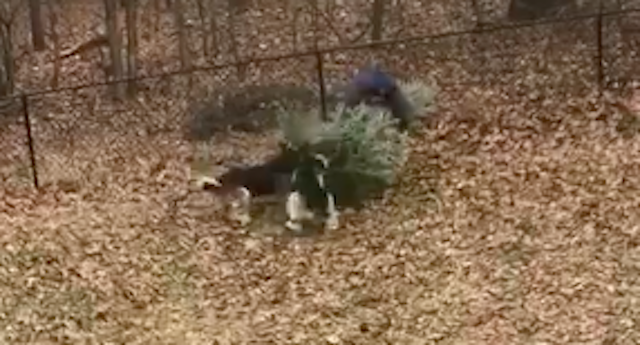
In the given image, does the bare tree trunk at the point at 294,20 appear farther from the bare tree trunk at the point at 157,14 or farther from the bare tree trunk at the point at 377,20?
the bare tree trunk at the point at 157,14

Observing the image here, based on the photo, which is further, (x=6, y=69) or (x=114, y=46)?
(x=6, y=69)

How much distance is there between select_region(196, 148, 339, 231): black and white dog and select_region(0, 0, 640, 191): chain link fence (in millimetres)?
1265

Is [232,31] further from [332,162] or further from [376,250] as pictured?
[376,250]

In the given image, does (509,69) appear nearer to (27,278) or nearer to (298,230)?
(298,230)

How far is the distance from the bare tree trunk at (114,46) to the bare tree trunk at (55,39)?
2.47ft

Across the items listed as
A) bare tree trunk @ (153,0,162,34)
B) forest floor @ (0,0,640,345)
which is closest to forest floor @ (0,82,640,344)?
forest floor @ (0,0,640,345)

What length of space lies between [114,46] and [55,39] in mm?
2260

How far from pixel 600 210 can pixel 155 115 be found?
581 cm

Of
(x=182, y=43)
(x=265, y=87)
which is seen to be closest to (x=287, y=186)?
(x=265, y=87)

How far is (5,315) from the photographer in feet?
29.8

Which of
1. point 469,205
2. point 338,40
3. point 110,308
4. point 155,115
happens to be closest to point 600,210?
point 469,205

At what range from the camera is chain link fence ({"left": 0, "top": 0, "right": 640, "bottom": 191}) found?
12.6 metres

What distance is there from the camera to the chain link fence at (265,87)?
12594 millimetres

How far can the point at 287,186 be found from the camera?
10.6 metres
